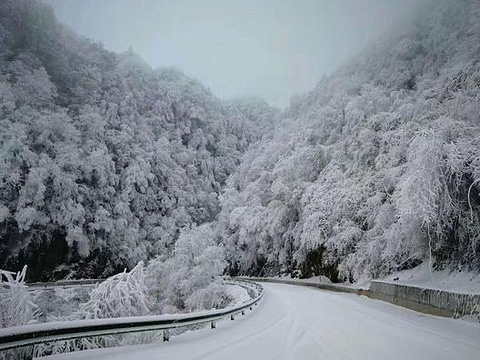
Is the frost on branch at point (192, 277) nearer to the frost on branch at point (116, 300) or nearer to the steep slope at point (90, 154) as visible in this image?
the frost on branch at point (116, 300)

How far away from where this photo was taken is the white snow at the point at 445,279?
1464cm

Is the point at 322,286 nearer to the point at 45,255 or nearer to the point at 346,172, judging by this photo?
the point at 346,172

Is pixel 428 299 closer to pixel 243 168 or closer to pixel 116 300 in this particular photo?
pixel 116 300

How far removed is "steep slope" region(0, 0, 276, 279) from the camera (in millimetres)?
49031

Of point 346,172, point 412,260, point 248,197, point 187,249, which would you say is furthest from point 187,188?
point 412,260

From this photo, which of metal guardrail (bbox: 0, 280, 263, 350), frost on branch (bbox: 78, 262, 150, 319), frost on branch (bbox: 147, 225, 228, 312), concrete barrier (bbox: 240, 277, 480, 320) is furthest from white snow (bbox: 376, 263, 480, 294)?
frost on branch (bbox: 147, 225, 228, 312)

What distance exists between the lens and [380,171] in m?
30.0

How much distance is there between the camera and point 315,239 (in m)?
36.1

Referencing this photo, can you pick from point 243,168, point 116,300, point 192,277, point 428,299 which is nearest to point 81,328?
point 428,299

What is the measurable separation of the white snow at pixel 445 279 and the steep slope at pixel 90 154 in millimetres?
41966

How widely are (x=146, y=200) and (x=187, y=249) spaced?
102ft

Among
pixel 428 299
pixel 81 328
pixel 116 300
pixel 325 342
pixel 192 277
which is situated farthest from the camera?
pixel 192 277

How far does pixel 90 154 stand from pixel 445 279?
52.4 m

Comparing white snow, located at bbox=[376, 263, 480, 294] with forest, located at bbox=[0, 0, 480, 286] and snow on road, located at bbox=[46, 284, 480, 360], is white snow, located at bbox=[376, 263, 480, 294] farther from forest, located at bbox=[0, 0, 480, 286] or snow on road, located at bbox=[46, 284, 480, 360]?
snow on road, located at bbox=[46, 284, 480, 360]
